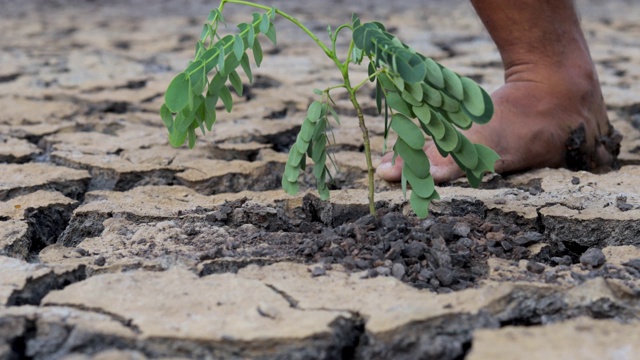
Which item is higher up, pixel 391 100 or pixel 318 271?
pixel 391 100

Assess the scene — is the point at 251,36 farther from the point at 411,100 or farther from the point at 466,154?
the point at 466,154

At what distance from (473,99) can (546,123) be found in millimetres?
821

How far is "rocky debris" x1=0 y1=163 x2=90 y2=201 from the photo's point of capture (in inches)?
80.0

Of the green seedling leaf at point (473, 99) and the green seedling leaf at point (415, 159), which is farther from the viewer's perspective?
the green seedling leaf at point (415, 159)

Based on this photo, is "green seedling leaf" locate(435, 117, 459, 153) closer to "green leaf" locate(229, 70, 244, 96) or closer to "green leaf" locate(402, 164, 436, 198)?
"green leaf" locate(402, 164, 436, 198)

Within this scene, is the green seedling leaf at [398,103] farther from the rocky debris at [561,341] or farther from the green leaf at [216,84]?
the rocky debris at [561,341]

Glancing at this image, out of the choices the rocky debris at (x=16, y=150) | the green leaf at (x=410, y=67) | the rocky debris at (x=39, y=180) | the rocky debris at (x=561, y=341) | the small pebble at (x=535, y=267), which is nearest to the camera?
the rocky debris at (x=561, y=341)

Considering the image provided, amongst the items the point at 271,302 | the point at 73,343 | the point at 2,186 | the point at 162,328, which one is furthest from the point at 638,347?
the point at 2,186

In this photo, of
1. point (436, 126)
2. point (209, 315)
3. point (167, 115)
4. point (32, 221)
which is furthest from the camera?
point (32, 221)

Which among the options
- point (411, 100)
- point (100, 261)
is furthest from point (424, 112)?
point (100, 261)

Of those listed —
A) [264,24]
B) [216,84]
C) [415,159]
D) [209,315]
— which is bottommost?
[209,315]

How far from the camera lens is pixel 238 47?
145 cm

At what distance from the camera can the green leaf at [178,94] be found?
1.48 meters

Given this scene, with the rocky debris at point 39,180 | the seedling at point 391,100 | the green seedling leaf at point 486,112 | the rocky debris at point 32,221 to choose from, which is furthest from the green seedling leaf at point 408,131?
the rocky debris at point 39,180
